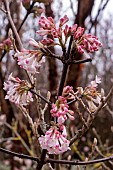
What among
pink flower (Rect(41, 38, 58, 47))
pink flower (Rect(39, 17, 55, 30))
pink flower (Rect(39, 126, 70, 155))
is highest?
pink flower (Rect(39, 17, 55, 30))

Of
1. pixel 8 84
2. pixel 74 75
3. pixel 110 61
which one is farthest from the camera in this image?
pixel 110 61

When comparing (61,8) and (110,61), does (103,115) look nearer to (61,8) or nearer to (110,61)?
(110,61)

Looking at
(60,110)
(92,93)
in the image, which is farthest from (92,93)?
(60,110)

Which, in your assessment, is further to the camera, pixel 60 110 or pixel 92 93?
pixel 92 93

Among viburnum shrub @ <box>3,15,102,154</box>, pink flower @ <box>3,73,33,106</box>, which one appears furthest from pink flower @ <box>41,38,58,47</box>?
pink flower @ <box>3,73,33,106</box>

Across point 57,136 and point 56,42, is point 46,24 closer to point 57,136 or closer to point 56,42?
point 56,42

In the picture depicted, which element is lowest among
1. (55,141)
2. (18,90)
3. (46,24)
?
A: (55,141)

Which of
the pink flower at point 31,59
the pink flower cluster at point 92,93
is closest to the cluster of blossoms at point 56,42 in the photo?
the pink flower at point 31,59

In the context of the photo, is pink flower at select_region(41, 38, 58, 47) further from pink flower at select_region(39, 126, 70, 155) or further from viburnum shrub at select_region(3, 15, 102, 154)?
pink flower at select_region(39, 126, 70, 155)

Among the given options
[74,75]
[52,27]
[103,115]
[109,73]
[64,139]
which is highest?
[52,27]

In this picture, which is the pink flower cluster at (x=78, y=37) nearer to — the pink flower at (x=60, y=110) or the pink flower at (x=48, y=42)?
the pink flower at (x=48, y=42)

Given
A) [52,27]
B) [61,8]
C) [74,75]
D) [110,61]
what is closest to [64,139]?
[52,27]
